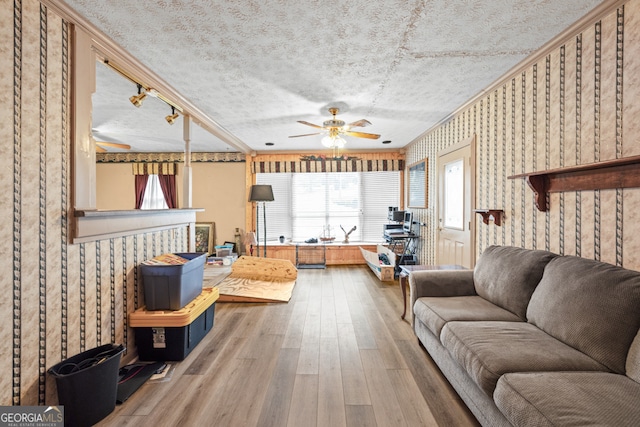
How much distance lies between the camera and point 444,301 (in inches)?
98.7

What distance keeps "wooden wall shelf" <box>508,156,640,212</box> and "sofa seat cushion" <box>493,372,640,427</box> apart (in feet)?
3.48

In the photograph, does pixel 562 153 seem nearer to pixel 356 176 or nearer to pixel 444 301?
pixel 444 301

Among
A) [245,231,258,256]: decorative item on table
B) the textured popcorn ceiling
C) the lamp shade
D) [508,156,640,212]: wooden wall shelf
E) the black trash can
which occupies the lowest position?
the black trash can

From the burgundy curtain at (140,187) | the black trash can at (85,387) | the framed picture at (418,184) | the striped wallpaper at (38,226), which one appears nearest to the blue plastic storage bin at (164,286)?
the striped wallpaper at (38,226)

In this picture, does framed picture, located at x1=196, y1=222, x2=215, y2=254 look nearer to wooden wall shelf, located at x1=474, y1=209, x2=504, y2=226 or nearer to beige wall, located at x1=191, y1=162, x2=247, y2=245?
beige wall, located at x1=191, y1=162, x2=247, y2=245

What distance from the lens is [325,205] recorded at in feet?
21.5

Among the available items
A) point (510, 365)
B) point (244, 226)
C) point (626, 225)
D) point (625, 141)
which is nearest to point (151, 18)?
point (510, 365)

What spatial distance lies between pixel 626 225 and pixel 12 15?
11.6 ft

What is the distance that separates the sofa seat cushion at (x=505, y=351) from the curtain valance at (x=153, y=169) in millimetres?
6202

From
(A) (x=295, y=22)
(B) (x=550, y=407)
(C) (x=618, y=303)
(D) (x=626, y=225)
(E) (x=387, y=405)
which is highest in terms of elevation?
(A) (x=295, y=22)

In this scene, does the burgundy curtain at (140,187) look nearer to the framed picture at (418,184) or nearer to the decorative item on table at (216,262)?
Result: the decorative item on table at (216,262)

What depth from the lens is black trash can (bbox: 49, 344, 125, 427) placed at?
1.71 m

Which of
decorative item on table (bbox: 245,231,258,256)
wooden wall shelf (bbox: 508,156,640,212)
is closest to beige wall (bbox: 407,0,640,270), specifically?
wooden wall shelf (bbox: 508,156,640,212)

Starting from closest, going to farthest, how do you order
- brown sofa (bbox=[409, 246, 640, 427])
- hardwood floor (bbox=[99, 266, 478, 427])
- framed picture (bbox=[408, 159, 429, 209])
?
brown sofa (bbox=[409, 246, 640, 427]), hardwood floor (bbox=[99, 266, 478, 427]), framed picture (bbox=[408, 159, 429, 209])
